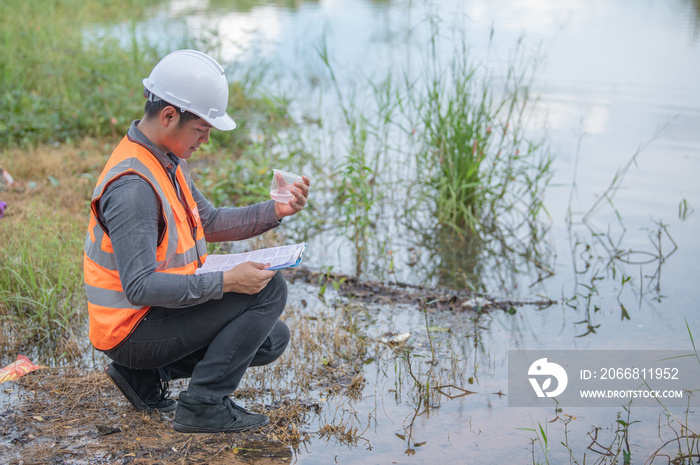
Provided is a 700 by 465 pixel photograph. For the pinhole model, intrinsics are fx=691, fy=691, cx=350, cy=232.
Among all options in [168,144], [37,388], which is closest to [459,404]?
[168,144]

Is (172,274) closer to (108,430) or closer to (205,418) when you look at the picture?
(205,418)

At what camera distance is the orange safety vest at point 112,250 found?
246cm

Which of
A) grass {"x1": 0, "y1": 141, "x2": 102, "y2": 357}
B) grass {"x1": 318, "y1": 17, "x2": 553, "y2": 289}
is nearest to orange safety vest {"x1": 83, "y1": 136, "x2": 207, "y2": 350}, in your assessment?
grass {"x1": 0, "y1": 141, "x2": 102, "y2": 357}

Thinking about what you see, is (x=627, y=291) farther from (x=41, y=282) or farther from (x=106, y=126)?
(x=106, y=126)

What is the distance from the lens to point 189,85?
8.34 feet

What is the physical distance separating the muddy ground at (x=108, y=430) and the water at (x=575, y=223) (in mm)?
164

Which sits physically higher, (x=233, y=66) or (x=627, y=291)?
(x=233, y=66)

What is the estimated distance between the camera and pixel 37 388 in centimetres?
318

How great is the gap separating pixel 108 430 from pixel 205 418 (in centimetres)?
41

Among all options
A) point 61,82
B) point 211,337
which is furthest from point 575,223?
point 61,82

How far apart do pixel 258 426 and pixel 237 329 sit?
492mm

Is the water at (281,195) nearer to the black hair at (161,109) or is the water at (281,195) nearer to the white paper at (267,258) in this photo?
the white paper at (267,258)

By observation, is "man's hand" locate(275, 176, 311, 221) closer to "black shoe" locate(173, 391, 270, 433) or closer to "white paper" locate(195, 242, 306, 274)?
"white paper" locate(195, 242, 306, 274)

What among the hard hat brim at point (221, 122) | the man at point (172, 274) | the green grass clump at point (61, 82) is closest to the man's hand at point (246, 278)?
the man at point (172, 274)
